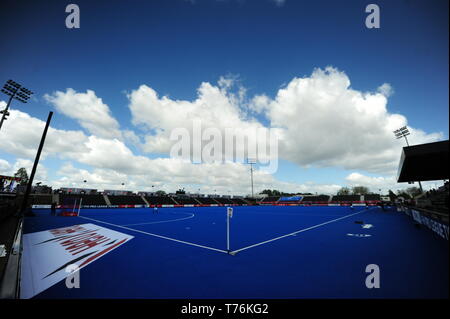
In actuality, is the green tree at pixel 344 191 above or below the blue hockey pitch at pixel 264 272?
below

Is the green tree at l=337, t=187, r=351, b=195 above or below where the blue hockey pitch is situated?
below

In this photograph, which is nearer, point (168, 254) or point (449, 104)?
point (449, 104)

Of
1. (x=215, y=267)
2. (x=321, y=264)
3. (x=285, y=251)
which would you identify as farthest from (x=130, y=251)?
(x=321, y=264)

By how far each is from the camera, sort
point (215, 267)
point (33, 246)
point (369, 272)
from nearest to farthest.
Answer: point (369, 272) < point (215, 267) < point (33, 246)

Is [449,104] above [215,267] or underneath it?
above

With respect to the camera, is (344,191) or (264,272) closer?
(264,272)

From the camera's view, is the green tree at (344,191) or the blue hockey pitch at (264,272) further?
the green tree at (344,191)

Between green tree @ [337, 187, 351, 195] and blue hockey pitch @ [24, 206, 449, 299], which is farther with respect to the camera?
green tree @ [337, 187, 351, 195]

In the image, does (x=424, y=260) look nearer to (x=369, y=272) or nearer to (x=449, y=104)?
(x=369, y=272)

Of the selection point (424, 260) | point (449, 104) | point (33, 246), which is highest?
point (449, 104)
